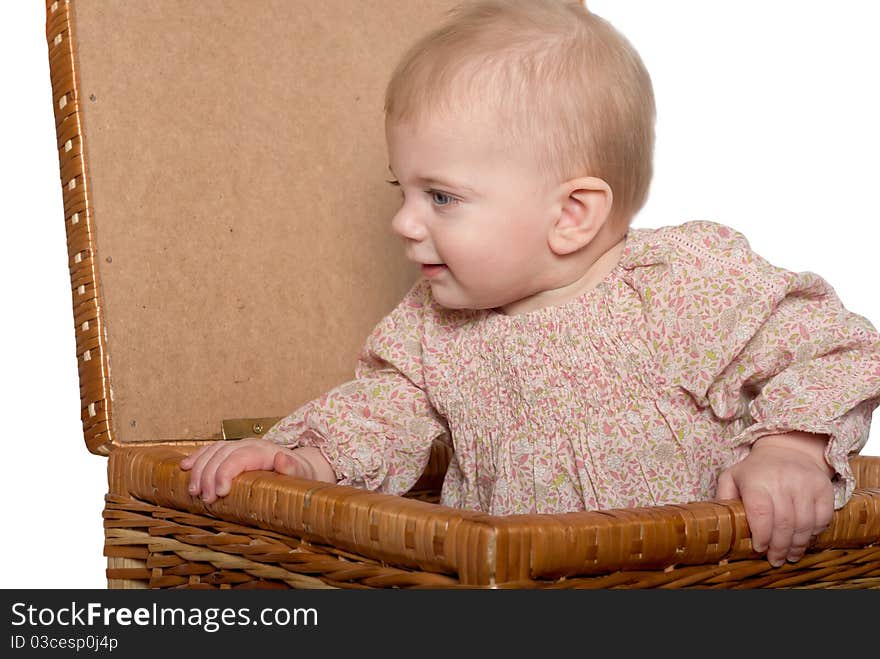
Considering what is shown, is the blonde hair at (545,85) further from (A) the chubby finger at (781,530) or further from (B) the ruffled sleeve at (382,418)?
(A) the chubby finger at (781,530)

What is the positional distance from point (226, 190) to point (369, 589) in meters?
Result: 0.89

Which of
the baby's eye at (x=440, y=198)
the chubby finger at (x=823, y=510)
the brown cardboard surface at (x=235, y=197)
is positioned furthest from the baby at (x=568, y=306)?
the brown cardboard surface at (x=235, y=197)

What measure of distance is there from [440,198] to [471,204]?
4 centimetres

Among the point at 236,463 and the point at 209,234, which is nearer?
the point at 236,463

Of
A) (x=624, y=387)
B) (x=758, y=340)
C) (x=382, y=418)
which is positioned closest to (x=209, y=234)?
(x=382, y=418)

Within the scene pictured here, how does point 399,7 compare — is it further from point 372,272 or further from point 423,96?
point 423,96

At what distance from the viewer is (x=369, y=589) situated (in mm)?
978

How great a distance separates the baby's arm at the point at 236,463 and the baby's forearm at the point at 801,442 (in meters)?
0.49

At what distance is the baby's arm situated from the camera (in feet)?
4.07

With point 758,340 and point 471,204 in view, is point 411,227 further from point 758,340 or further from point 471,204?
point 758,340

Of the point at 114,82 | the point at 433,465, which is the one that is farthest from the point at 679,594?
the point at 114,82

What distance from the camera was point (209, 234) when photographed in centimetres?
172

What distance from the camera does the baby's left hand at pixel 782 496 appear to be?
1.08 metres

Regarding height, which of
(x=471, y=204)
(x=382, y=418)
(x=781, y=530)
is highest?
(x=471, y=204)
